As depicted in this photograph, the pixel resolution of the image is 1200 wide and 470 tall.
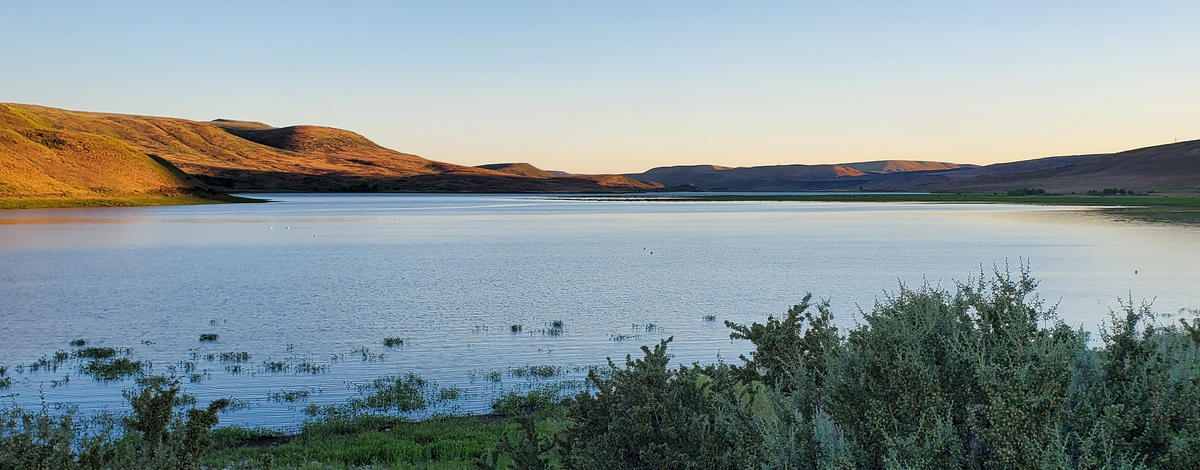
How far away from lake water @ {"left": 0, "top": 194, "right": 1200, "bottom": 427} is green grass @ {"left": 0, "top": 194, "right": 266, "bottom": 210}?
214 feet

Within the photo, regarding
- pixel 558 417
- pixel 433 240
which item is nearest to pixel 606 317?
pixel 558 417

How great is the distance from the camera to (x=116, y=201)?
145625 mm

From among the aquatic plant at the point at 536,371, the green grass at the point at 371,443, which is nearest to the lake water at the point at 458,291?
the aquatic plant at the point at 536,371

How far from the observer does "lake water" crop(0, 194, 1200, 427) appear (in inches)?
785

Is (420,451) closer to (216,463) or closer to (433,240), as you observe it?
(216,463)

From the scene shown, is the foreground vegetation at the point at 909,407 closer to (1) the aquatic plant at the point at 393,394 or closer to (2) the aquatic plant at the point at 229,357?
(1) the aquatic plant at the point at 393,394

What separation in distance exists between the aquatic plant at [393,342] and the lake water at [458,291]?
0.32m

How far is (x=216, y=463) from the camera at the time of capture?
37.4 feet

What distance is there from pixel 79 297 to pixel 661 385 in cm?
3165

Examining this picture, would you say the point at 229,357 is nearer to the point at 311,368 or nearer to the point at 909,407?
the point at 311,368

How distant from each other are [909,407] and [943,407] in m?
0.22

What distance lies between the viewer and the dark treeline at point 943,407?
14.5ft

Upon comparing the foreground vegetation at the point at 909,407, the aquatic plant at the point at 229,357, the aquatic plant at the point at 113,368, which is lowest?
the aquatic plant at the point at 229,357

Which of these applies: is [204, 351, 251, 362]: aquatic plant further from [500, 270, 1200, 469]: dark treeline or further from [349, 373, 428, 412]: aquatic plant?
[500, 270, 1200, 469]: dark treeline
